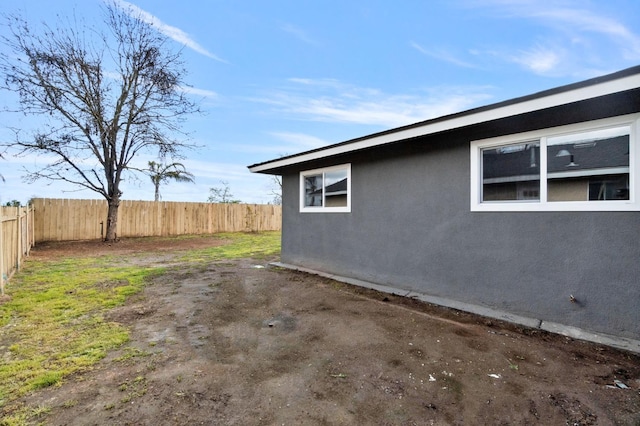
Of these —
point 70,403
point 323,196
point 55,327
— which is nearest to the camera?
point 70,403

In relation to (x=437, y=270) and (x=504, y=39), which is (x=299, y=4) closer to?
(x=504, y=39)

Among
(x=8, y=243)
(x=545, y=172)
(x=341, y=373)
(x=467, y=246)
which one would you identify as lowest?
(x=341, y=373)

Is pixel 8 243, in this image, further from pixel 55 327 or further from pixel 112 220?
pixel 112 220

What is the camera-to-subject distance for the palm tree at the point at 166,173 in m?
14.1

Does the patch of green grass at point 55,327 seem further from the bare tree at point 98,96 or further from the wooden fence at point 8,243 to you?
the bare tree at point 98,96

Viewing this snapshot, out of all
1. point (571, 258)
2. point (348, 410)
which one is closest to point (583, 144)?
point (571, 258)

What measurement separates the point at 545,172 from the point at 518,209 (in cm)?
54

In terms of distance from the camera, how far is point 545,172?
3686 mm

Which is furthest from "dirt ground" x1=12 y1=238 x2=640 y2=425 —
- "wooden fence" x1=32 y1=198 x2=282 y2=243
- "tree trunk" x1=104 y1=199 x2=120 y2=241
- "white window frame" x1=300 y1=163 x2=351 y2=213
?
"wooden fence" x1=32 y1=198 x2=282 y2=243

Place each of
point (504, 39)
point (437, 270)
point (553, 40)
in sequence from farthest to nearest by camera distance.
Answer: point (504, 39) → point (553, 40) → point (437, 270)

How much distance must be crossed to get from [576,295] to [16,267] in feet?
32.5

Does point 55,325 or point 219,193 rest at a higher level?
point 219,193

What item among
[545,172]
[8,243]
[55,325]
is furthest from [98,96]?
[545,172]

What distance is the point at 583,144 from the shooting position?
3.45 metres
